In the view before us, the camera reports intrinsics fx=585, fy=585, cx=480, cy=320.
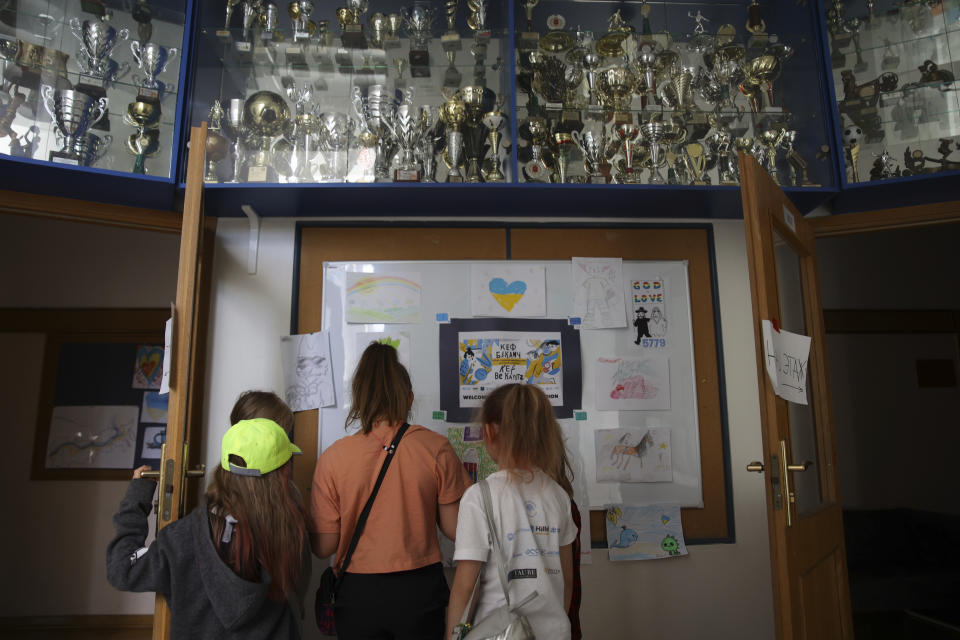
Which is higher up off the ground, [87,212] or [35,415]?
[87,212]

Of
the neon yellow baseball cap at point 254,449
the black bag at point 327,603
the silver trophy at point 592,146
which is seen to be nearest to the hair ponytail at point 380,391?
the neon yellow baseball cap at point 254,449

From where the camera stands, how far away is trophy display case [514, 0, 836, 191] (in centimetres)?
247

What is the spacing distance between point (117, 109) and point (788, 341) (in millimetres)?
2509

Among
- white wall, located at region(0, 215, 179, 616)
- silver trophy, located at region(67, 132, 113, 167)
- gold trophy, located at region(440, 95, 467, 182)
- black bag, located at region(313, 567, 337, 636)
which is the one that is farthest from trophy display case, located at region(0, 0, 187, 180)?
white wall, located at region(0, 215, 179, 616)

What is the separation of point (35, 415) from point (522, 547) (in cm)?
365

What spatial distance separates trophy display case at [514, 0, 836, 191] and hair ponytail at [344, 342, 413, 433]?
1079 mm

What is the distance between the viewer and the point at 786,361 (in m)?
1.71

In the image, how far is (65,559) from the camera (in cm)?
354

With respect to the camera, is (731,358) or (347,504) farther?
(731,358)

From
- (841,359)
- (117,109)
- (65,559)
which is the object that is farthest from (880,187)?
(65,559)

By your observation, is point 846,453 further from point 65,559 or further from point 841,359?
point 65,559

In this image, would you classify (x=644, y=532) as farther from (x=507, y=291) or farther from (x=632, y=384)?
(x=507, y=291)

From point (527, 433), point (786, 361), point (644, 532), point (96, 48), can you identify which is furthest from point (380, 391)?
point (96, 48)

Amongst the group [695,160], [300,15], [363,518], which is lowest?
[363,518]
